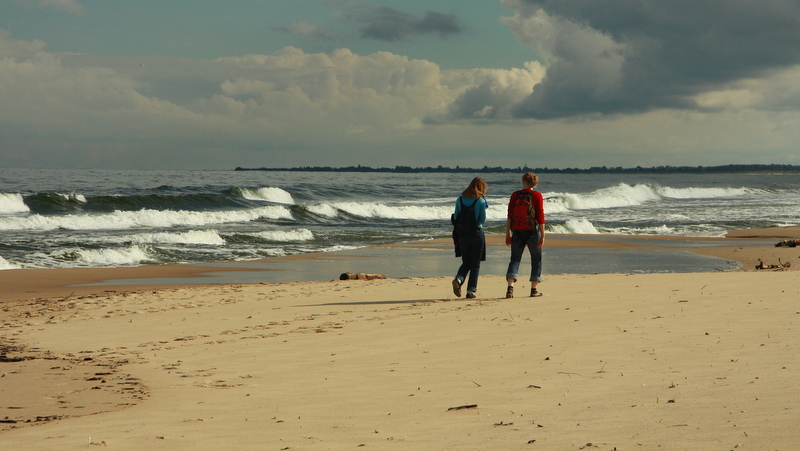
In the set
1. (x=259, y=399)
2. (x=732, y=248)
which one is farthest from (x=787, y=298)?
(x=732, y=248)

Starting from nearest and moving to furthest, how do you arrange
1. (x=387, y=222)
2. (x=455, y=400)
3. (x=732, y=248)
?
(x=455, y=400)
(x=732, y=248)
(x=387, y=222)

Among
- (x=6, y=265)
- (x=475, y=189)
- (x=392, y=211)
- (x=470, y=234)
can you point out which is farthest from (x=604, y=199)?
(x=475, y=189)

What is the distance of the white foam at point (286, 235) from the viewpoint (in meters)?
22.6

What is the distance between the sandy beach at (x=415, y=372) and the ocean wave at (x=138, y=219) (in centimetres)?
1826

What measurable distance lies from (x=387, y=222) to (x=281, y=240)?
424 inches

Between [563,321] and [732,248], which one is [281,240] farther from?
[563,321]

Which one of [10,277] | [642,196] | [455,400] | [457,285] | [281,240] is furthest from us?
[642,196]

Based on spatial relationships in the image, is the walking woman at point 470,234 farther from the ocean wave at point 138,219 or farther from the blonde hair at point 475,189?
the ocean wave at point 138,219

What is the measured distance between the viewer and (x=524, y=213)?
28.8 feet

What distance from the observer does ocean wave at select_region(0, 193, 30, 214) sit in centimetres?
3086

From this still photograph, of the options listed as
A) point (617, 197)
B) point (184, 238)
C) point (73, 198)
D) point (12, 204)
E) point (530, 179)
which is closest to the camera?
point (530, 179)

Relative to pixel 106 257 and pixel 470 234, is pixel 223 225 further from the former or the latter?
pixel 470 234

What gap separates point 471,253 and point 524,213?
98cm

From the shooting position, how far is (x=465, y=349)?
18.9 feet
